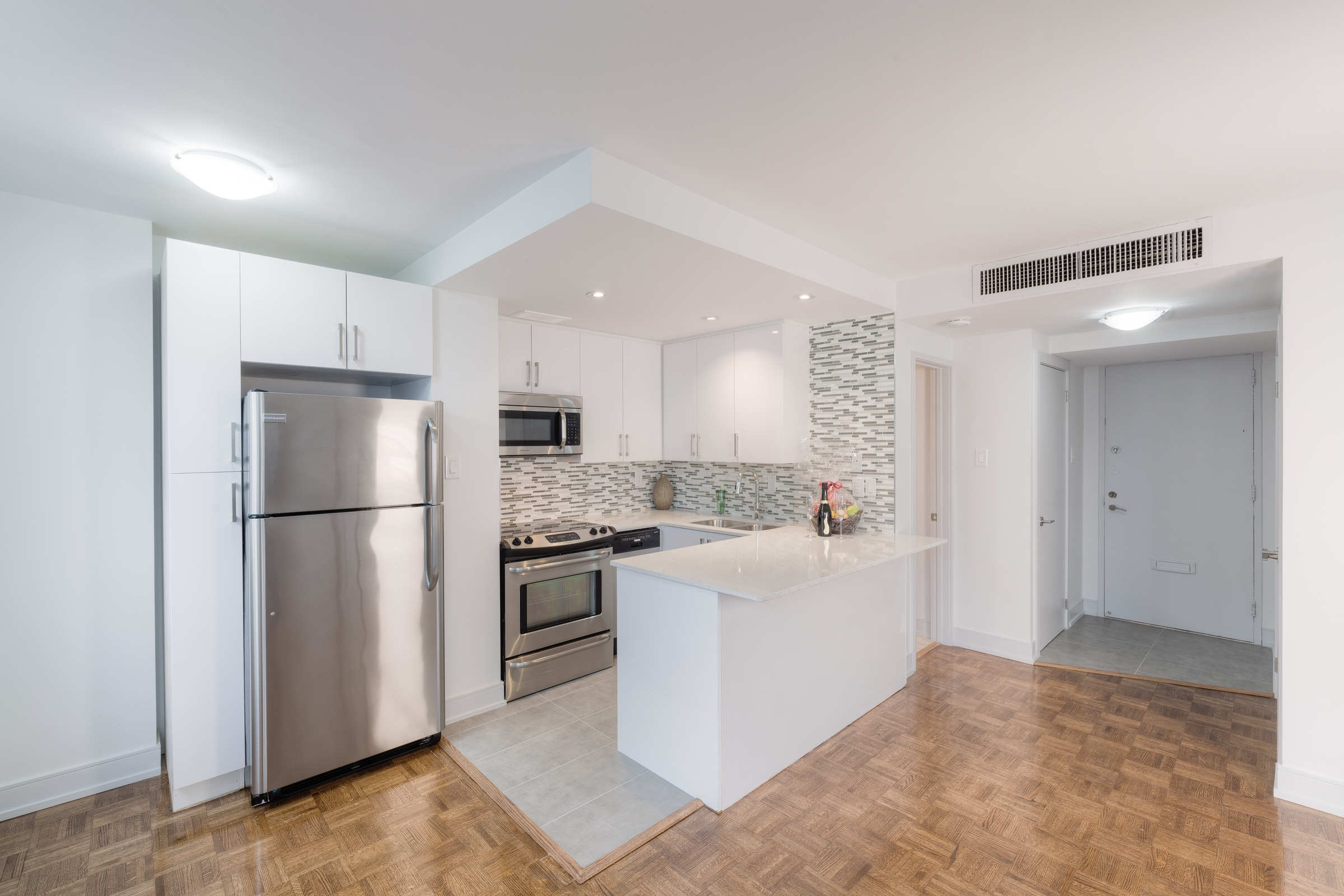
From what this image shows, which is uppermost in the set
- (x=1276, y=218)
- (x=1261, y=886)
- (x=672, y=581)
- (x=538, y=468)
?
(x=1276, y=218)

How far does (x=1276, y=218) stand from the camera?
2.44m

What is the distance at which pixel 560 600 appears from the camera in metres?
3.54

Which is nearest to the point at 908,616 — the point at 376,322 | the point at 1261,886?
the point at 1261,886

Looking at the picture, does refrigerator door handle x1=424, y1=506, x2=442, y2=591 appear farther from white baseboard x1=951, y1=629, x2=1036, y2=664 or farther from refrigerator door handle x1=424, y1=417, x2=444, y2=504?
white baseboard x1=951, y1=629, x2=1036, y2=664

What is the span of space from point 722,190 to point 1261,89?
163cm

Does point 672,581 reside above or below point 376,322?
below

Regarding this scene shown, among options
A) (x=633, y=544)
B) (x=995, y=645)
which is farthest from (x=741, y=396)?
(x=995, y=645)

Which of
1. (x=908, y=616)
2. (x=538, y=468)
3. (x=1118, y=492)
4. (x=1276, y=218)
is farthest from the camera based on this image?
(x=1118, y=492)

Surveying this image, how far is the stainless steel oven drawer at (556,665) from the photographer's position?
130 inches

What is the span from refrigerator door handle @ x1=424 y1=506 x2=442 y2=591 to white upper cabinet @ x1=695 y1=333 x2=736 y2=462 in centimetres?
212

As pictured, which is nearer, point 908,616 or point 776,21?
point 776,21

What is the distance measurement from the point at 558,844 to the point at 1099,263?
349cm

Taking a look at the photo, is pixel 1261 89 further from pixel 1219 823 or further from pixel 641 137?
pixel 1219 823

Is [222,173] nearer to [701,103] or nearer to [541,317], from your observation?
[701,103]
